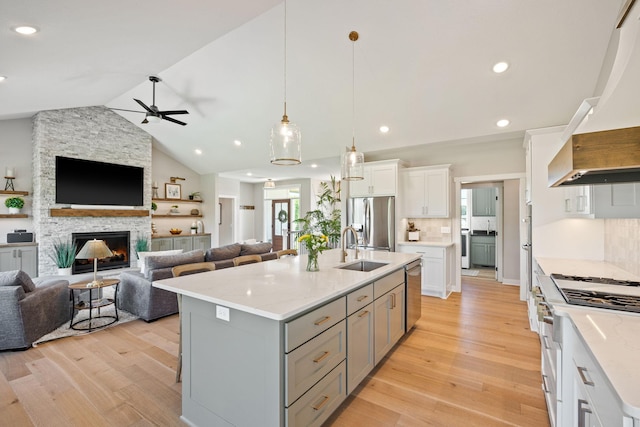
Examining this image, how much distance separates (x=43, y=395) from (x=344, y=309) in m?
2.45

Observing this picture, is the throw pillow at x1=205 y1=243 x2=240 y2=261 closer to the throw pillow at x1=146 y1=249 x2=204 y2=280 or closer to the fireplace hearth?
the throw pillow at x1=146 y1=249 x2=204 y2=280

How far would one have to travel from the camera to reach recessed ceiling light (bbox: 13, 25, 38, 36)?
8.79ft

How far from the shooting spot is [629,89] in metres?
1.03

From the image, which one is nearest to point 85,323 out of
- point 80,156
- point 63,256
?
point 63,256

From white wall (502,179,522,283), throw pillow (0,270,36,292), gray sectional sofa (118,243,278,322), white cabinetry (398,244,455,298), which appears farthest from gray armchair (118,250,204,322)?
white wall (502,179,522,283)

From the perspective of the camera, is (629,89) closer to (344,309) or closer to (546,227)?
(344,309)

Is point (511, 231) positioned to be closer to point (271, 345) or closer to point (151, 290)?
point (271, 345)

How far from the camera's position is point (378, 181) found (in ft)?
18.4

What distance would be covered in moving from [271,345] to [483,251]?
7.42 metres

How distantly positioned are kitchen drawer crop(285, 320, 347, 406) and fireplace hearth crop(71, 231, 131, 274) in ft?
21.0

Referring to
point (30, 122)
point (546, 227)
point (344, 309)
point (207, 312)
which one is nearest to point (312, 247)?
point (344, 309)

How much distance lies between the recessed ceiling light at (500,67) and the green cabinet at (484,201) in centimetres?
460

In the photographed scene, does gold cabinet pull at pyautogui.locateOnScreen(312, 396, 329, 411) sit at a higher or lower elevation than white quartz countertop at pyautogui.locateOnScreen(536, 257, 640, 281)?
lower

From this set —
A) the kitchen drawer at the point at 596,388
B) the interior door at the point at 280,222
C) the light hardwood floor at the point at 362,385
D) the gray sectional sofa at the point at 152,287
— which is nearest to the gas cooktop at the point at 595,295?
the kitchen drawer at the point at 596,388
